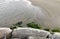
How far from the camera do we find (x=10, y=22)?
69.4 inches

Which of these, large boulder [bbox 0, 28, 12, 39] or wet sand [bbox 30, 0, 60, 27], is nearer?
large boulder [bbox 0, 28, 12, 39]

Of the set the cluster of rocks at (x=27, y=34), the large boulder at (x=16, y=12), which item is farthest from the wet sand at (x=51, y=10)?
the cluster of rocks at (x=27, y=34)

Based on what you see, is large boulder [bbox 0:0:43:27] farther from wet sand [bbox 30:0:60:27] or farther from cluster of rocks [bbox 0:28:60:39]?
cluster of rocks [bbox 0:28:60:39]

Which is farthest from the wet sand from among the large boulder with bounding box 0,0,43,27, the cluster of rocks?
the cluster of rocks

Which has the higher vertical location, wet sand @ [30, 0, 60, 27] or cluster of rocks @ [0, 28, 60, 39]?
wet sand @ [30, 0, 60, 27]

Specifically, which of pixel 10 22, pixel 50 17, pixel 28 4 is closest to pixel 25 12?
pixel 28 4

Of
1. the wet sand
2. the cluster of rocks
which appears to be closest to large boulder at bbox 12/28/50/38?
the cluster of rocks

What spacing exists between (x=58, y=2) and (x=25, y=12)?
20.4 inches

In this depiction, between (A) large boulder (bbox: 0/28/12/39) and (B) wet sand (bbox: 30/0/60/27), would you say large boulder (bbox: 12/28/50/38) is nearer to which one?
(A) large boulder (bbox: 0/28/12/39)

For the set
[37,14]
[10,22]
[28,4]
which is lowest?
[10,22]

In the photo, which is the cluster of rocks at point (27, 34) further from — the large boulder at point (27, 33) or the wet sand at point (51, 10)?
the wet sand at point (51, 10)

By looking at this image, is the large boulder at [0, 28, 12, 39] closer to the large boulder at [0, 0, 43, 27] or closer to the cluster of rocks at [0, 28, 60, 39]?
the cluster of rocks at [0, 28, 60, 39]

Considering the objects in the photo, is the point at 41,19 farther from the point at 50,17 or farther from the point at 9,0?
the point at 9,0

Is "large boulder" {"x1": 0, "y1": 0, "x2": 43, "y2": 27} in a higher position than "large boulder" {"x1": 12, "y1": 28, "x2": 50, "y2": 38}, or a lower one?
higher
